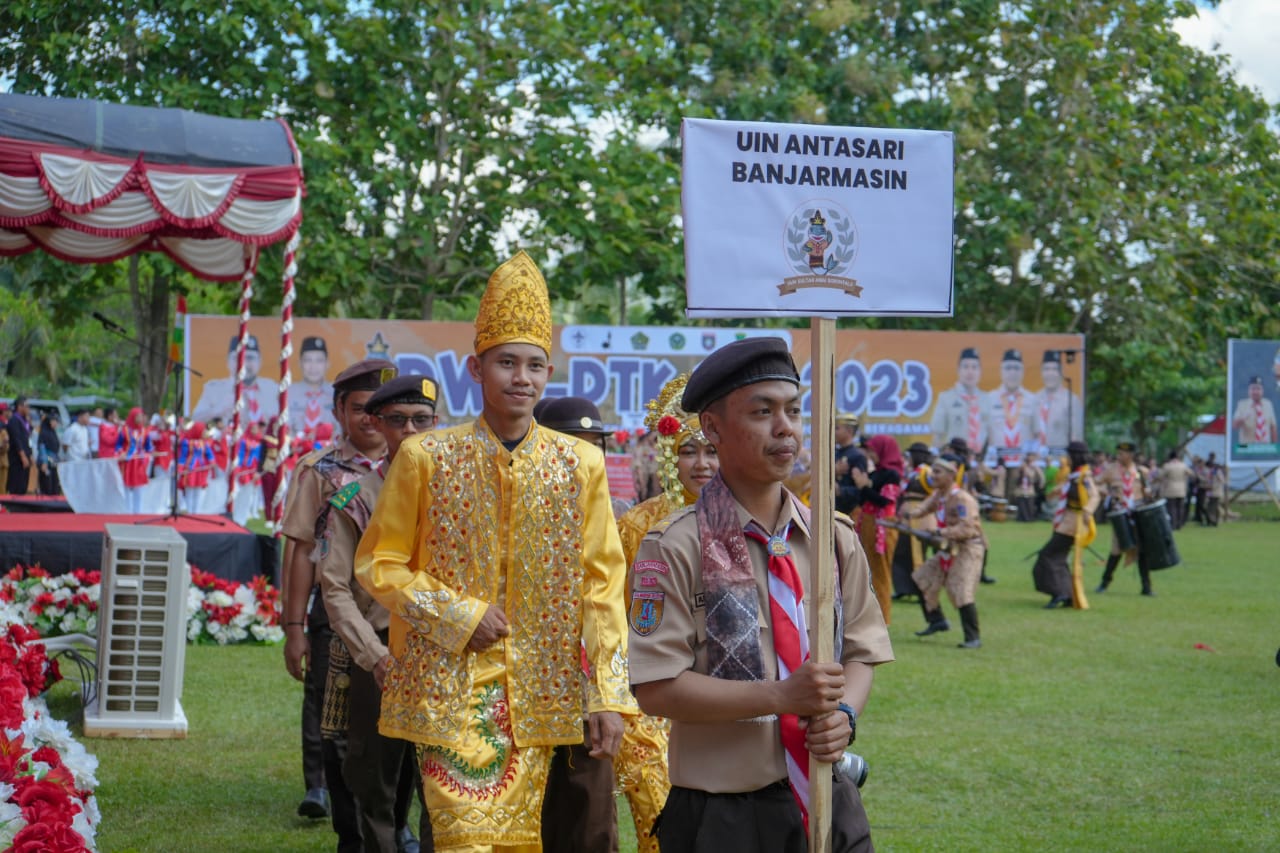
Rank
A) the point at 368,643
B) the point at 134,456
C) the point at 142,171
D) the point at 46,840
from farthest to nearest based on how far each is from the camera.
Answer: the point at 134,456 → the point at 142,171 → the point at 368,643 → the point at 46,840

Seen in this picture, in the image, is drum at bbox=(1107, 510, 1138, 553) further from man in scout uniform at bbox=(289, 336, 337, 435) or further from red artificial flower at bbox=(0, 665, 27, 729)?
red artificial flower at bbox=(0, 665, 27, 729)

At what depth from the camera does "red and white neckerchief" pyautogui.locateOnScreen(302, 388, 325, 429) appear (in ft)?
92.5

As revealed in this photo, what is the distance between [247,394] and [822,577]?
26.0m

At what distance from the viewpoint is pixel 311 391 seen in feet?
93.7

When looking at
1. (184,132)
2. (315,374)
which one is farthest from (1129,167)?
(184,132)

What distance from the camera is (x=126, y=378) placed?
58062 millimetres

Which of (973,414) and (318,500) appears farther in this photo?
(973,414)

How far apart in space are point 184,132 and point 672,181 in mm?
16477

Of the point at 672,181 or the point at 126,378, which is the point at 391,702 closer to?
Answer: the point at 672,181

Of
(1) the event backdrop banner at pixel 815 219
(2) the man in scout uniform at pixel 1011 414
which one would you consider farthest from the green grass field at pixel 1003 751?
(2) the man in scout uniform at pixel 1011 414

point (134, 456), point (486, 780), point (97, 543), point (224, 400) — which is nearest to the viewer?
point (486, 780)

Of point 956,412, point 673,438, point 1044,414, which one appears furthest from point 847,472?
point 1044,414

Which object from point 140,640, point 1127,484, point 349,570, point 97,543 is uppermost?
point 1127,484

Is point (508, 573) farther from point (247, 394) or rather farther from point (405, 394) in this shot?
point (247, 394)
